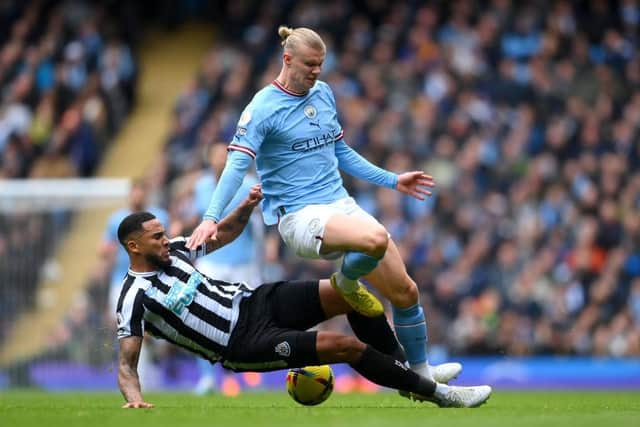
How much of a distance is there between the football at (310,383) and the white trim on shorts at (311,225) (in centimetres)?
77

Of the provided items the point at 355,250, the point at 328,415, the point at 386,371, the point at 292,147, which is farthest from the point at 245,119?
the point at 328,415

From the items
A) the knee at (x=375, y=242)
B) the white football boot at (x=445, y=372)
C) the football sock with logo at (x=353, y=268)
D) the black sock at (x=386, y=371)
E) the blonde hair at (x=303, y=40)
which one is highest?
the blonde hair at (x=303, y=40)

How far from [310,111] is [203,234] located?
1341 mm

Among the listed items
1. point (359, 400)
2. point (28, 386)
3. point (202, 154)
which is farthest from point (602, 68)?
point (359, 400)

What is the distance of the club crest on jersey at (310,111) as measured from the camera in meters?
9.34

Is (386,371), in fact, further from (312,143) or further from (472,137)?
(472,137)

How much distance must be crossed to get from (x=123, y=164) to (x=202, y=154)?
3623 millimetres

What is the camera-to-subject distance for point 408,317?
9273 millimetres

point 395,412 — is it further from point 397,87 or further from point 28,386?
point 397,87

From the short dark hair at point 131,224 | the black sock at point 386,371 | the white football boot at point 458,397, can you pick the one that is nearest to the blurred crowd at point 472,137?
the short dark hair at point 131,224

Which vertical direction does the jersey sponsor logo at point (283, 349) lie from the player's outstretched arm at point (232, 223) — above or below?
below

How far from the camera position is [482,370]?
16734 millimetres

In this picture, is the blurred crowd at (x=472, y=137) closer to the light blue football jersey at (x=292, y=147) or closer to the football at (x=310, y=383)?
the light blue football jersey at (x=292, y=147)

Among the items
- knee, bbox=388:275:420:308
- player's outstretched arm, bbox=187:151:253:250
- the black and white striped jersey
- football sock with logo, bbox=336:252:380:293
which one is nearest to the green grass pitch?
the black and white striped jersey
